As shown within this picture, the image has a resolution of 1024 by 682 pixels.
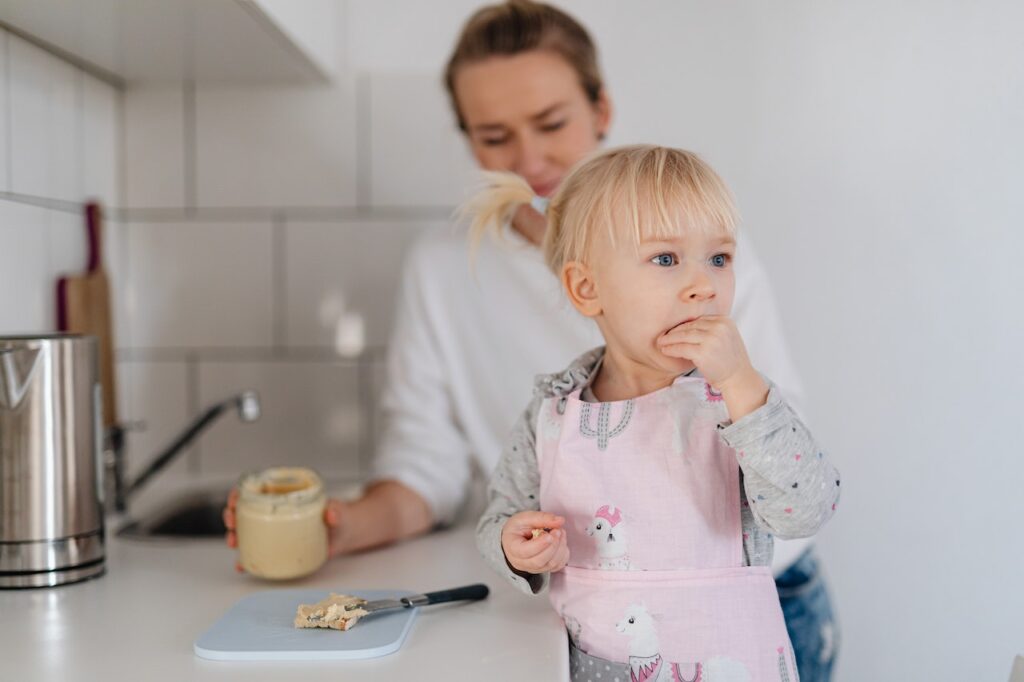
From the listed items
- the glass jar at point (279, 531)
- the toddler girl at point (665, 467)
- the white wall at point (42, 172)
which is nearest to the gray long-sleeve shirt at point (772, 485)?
the toddler girl at point (665, 467)

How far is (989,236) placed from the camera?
5.13 feet

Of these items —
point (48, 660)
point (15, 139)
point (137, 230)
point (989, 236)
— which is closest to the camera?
point (48, 660)

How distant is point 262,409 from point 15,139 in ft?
1.93

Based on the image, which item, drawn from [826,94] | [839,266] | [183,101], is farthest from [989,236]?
[183,101]

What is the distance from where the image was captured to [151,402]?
1.69 m

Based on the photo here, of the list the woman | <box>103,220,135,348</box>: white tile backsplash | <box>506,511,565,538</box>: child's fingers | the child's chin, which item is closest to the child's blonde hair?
the child's chin

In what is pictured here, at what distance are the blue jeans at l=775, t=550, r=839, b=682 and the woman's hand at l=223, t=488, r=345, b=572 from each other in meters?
0.58

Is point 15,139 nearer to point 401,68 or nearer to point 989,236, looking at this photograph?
point 401,68

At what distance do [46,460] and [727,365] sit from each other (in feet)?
2.30

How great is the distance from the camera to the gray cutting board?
33.6 inches

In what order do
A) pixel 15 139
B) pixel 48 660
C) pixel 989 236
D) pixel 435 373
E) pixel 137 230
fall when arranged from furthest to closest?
pixel 137 230
pixel 989 236
pixel 435 373
pixel 15 139
pixel 48 660

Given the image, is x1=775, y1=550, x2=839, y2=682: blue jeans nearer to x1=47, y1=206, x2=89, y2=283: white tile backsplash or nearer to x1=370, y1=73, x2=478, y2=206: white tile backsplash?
x1=370, y1=73, x2=478, y2=206: white tile backsplash

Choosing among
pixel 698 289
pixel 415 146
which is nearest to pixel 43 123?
pixel 415 146

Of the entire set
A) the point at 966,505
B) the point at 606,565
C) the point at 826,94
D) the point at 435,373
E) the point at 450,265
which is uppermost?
the point at 826,94
